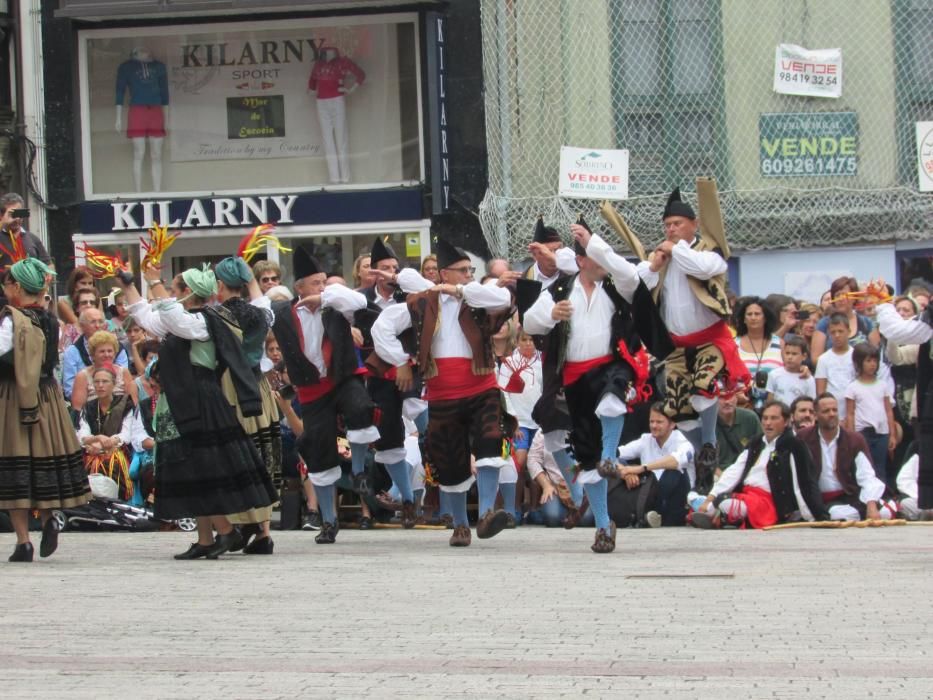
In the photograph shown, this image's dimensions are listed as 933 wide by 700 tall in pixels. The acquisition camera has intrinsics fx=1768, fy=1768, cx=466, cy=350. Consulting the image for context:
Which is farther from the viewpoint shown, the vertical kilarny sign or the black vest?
the vertical kilarny sign

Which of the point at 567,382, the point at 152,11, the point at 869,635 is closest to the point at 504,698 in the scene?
the point at 869,635

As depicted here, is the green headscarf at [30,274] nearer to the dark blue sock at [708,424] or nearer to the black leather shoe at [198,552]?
the black leather shoe at [198,552]

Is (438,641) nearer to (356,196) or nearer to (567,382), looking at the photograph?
(567,382)

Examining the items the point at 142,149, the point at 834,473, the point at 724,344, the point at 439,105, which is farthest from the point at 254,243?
the point at 142,149

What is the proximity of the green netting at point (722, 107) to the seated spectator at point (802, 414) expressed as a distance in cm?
655

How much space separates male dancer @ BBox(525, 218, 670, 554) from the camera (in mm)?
11297

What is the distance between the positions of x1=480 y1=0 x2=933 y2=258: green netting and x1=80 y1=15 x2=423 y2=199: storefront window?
228cm

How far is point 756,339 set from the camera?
49.5 ft

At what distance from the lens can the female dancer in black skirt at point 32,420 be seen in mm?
11250

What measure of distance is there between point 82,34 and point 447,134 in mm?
5053

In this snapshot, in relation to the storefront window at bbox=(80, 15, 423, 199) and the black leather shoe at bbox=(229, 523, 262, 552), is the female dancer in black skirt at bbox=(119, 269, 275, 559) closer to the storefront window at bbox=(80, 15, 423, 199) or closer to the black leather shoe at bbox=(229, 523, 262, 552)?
the black leather shoe at bbox=(229, 523, 262, 552)

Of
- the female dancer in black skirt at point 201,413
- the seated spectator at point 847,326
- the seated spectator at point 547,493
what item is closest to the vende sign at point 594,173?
the seated spectator at point 847,326

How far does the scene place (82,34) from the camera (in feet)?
75.7

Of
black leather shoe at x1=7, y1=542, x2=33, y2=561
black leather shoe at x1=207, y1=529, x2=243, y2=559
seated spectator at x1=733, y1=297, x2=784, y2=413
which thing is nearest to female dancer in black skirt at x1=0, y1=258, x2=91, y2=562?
black leather shoe at x1=7, y1=542, x2=33, y2=561
